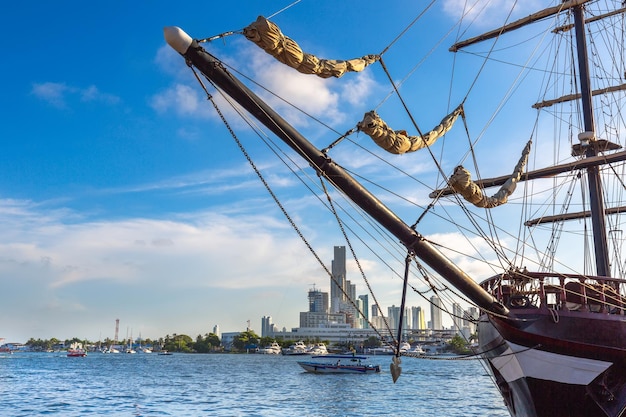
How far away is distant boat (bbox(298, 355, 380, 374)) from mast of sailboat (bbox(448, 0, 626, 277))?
4580cm

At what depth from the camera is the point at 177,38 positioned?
972 centimetres

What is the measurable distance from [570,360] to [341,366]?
185ft

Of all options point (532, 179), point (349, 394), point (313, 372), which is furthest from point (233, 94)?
point (313, 372)

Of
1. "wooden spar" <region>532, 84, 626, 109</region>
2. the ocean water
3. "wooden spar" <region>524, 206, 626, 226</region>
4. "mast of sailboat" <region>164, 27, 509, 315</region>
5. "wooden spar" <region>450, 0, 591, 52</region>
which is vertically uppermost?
"wooden spar" <region>450, 0, 591, 52</region>

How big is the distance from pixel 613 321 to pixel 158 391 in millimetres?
42316

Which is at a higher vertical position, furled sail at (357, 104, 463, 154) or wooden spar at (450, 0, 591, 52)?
wooden spar at (450, 0, 591, 52)

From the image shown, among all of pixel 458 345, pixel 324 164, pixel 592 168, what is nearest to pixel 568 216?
pixel 592 168

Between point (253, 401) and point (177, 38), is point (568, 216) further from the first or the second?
point (177, 38)

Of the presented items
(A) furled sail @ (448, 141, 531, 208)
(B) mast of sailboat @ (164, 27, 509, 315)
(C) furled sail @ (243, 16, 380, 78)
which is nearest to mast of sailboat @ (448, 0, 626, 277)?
(A) furled sail @ (448, 141, 531, 208)

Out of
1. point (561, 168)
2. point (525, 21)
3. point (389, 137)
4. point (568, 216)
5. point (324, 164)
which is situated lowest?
point (324, 164)

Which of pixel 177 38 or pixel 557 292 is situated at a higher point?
pixel 177 38

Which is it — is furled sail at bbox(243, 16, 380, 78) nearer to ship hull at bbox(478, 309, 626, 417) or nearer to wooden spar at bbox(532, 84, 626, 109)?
ship hull at bbox(478, 309, 626, 417)

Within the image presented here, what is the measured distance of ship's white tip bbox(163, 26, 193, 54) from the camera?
970cm

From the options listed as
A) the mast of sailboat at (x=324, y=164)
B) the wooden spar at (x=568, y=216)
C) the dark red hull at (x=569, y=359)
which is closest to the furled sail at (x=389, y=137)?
the mast of sailboat at (x=324, y=164)
